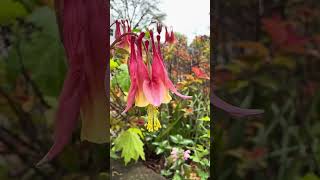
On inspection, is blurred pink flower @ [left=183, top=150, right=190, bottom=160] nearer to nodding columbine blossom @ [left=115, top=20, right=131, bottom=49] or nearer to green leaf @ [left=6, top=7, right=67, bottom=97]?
nodding columbine blossom @ [left=115, top=20, right=131, bottom=49]

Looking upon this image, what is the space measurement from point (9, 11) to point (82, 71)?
0.59 ft

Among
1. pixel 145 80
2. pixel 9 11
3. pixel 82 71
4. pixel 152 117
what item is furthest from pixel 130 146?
pixel 9 11

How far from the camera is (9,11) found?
0.82m

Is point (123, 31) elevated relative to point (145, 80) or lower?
elevated

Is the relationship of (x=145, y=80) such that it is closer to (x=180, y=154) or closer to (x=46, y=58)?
(x=46, y=58)

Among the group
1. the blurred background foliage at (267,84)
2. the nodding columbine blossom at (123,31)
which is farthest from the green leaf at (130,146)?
the blurred background foliage at (267,84)

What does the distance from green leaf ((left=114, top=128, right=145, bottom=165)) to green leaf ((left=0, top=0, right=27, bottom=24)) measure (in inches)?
19.2

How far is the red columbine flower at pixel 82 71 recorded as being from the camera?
2.75 feet

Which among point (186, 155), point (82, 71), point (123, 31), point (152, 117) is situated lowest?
point (186, 155)

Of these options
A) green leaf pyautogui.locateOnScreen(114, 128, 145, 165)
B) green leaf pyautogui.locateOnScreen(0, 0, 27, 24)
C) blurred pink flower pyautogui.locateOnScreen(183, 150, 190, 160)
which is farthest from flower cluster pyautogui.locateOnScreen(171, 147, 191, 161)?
green leaf pyautogui.locateOnScreen(0, 0, 27, 24)

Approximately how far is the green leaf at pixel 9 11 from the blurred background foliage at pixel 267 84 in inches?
15.1

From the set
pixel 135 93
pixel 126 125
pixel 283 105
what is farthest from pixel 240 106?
pixel 126 125

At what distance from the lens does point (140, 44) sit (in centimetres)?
100

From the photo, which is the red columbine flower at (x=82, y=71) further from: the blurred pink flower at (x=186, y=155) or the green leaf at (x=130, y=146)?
the blurred pink flower at (x=186, y=155)
